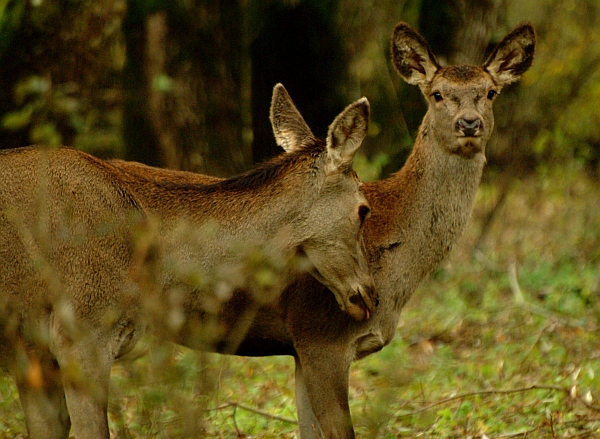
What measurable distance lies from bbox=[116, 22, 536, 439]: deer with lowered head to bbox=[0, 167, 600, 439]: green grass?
0.39 metres

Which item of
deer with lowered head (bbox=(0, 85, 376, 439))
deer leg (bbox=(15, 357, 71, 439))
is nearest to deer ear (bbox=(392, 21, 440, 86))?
deer with lowered head (bbox=(0, 85, 376, 439))

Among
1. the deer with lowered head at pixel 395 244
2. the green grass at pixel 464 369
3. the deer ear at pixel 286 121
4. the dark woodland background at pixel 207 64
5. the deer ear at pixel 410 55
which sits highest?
the dark woodland background at pixel 207 64

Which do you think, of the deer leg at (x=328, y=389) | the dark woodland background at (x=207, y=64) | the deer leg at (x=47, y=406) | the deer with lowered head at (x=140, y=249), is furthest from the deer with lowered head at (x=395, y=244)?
the dark woodland background at (x=207, y=64)

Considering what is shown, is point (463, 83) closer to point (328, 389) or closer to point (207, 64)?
point (328, 389)

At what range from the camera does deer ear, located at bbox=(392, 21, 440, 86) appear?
8.45m

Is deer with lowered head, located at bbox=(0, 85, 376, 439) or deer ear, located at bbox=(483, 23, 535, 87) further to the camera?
deer ear, located at bbox=(483, 23, 535, 87)

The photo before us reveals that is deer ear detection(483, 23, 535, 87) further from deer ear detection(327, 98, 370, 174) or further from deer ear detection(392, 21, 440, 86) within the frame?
deer ear detection(327, 98, 370, 174)

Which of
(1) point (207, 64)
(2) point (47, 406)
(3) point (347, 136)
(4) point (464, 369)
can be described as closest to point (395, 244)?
(3) point (347, 136)

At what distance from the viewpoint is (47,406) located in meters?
6.78

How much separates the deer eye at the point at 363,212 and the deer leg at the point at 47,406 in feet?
7.38

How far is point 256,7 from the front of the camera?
1210 centimetres

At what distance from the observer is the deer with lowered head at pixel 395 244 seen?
7.38m

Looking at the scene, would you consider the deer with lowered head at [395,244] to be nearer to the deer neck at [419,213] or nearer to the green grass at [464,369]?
the deer neck at [419,213]

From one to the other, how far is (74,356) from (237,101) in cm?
608
